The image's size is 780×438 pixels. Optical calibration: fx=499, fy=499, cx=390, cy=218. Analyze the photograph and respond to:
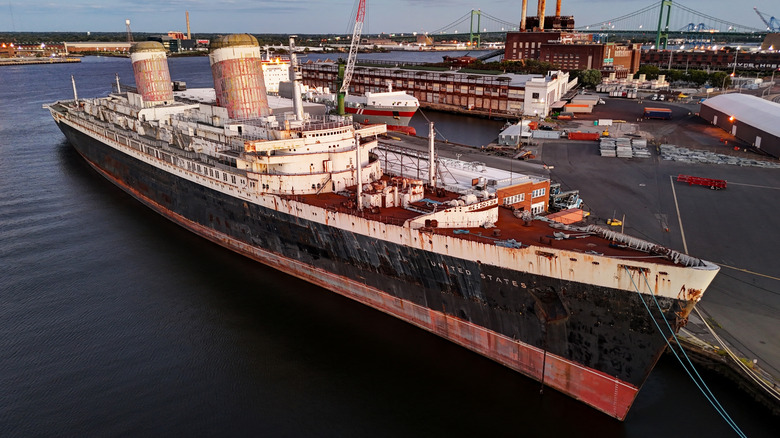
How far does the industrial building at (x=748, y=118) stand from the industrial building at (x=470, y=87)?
2142 centimetres

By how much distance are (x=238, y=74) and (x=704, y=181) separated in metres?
35.9

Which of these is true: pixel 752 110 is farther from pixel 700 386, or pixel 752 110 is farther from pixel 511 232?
pixel 511 232

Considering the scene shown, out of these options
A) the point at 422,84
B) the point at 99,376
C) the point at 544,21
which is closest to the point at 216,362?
the point at 99,376

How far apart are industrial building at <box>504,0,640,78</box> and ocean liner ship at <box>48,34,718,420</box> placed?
317 ft

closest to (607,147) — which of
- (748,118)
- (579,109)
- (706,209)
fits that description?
(706,209)

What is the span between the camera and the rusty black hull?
1688 cm

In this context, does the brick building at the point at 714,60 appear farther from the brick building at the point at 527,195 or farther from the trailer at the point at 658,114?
the brick building at the point at 527,195

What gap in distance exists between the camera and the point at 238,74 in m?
32.6

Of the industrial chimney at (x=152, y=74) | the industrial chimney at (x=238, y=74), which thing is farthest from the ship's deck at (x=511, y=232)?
the industrial chimney at (x=152, y=74)

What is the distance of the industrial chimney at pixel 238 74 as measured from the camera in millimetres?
31875

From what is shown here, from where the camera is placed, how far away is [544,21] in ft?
432

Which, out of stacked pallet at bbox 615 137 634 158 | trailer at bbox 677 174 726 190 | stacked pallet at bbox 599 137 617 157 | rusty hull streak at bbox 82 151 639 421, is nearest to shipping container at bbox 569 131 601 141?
stacked pallet at bbox 599 137 617 157

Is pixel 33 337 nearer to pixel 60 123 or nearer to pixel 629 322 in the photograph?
pixel 629 322

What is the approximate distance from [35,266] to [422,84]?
75.2 m
